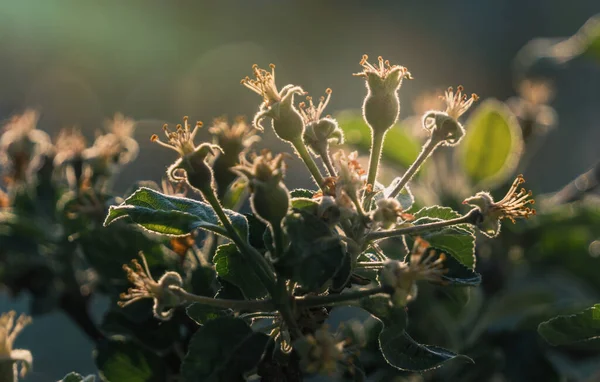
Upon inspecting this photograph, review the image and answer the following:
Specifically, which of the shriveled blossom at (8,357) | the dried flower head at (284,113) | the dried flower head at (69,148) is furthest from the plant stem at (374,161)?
the dried flower head at (69,148)

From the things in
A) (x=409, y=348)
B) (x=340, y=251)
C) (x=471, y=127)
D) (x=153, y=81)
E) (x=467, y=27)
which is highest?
(x=467, y=27)

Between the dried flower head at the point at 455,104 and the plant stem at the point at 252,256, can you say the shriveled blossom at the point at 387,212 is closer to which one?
the plant stem at the point at 252,256

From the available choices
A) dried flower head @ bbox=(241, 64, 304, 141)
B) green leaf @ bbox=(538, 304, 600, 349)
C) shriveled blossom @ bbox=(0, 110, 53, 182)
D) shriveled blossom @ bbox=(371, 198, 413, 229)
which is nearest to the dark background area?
shriveled blossom @ bbox=(0, 110, 53, 182)

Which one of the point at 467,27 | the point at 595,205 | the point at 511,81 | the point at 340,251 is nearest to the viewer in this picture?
the point at 340,251

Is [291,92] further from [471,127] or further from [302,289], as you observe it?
[471,127]

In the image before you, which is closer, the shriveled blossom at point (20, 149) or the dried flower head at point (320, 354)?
the dried flower head at point (320, 354)

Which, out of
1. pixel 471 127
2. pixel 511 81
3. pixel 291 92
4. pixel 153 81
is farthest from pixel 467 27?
pixel 291 92
